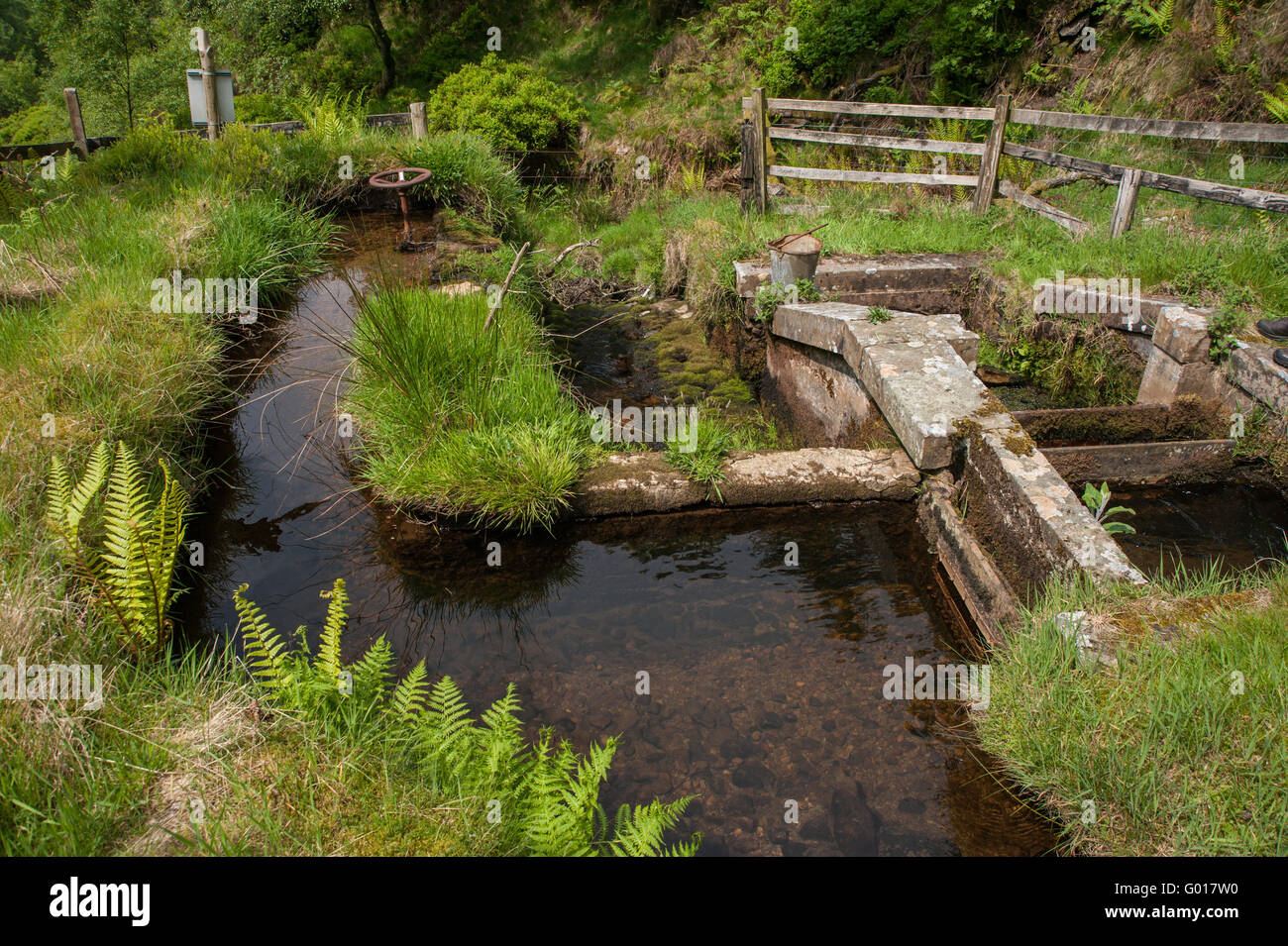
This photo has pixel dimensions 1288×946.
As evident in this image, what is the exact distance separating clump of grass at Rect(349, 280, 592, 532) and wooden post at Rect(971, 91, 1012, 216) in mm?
6162

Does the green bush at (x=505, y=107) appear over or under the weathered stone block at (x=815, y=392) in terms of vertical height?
over

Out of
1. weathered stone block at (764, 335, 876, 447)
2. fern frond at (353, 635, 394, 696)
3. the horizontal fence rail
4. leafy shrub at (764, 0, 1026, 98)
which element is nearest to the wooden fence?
weathered stone block at (764, 335, 876, 447)

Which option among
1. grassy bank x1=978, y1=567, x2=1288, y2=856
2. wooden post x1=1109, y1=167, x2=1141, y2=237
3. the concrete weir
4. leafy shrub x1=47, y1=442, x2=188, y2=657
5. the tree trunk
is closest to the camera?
grassy bank x1=978, y1=567, x2=1288, y2=856

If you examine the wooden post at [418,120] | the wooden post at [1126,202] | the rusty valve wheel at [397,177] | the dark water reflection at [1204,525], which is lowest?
the dark water reflection at [1204,525]

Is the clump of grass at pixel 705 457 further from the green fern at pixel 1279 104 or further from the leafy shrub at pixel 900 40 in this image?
the leafy shrub at pixel 900 40

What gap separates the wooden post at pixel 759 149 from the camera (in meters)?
9.77

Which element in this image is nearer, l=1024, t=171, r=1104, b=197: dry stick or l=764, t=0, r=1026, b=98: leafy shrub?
l=1024, t=171, r=1104, b=197: dry stick

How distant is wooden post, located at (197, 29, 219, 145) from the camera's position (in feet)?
32.0

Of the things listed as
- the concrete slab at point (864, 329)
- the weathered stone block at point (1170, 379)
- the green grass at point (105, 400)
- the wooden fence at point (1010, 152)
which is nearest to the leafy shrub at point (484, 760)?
the green grass at point (105, 400)

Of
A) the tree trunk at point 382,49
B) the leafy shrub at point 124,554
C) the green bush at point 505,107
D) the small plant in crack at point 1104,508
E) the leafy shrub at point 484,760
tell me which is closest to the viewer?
the leafy shrub at point 484,760

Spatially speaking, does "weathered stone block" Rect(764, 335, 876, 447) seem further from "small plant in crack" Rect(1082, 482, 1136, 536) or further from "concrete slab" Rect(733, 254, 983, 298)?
"small plant in crack" Rect(1082, 482, 1136, 536)

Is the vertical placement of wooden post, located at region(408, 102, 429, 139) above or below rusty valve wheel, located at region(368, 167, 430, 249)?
above

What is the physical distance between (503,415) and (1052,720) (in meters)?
3.67

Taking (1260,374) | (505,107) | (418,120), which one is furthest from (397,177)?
(1260,374)
